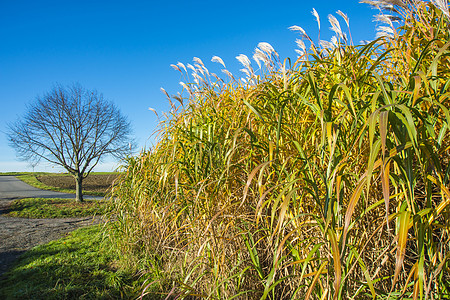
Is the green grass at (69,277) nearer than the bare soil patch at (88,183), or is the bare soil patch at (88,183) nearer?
the green grass at (69,277)

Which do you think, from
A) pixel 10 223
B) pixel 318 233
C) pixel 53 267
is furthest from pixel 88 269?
pixel 10 223

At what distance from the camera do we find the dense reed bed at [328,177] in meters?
1.10

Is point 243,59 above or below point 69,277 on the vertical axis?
above

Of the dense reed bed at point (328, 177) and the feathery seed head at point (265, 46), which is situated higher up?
the feathery seed head at point (265, 46)

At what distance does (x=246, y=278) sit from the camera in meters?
1.82

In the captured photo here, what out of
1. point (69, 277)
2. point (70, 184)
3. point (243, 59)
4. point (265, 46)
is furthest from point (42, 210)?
point (70, 184)

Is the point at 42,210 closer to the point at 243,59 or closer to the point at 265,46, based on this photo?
the point at 243,59

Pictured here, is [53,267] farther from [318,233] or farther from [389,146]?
[389,146]

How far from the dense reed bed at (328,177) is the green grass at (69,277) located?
1.11ft

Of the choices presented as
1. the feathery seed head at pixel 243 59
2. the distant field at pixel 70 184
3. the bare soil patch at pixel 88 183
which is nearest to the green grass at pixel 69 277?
the feathery seed head at pixel 243 59

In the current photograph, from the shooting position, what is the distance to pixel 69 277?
2.78 metres

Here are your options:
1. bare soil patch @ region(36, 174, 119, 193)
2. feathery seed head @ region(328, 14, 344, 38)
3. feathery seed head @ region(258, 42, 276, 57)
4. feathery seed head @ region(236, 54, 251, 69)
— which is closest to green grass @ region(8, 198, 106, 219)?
bare soil patch @ region(36, 174, 119, 193)

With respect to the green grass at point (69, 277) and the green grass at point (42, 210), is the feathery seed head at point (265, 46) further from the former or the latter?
the green grass at point (42, 210)

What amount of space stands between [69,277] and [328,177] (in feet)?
8.99
